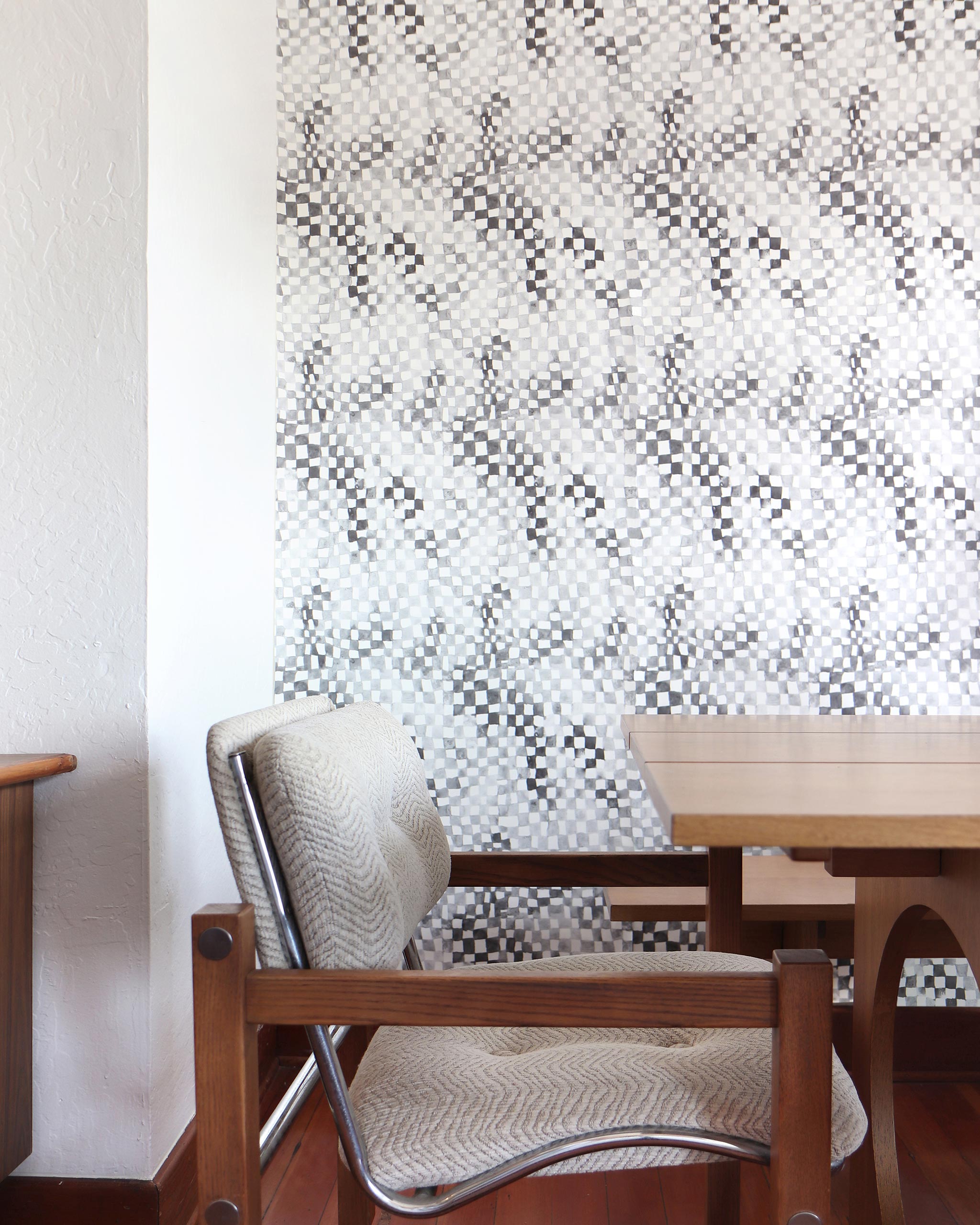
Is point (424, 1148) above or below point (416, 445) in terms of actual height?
below

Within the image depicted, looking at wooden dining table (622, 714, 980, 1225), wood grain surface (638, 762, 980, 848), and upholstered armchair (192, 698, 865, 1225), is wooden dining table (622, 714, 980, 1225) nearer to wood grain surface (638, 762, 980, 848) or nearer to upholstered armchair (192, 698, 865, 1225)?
wood grain surface (638, 762, 980, 848)

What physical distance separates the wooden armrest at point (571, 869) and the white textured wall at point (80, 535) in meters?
0.53

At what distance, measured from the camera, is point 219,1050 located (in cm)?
94

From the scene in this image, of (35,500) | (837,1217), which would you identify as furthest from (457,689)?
(837,1217)

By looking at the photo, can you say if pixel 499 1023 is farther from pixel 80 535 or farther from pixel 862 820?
pixel 80 535

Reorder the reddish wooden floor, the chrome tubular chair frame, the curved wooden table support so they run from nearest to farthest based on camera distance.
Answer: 1. the chrome tubular chair frame
2. the curved wooden table support
3. the reddish wooden floor

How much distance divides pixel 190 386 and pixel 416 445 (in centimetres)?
60

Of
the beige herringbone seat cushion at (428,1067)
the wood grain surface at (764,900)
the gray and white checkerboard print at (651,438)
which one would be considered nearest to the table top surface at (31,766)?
the beige herringbone seat cushion at (428,1067)

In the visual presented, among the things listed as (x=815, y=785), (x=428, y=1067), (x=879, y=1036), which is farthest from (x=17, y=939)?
(x=879, y=1036)

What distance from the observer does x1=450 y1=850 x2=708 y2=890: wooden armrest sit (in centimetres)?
140

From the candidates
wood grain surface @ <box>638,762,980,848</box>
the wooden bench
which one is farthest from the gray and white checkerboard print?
wood grain surface @ <box>638,762,980,848</box>

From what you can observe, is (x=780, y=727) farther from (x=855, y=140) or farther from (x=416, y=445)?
(x=855, y=140)

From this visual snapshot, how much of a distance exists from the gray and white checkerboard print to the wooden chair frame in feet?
3.91

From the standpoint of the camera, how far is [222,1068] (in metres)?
0.94
